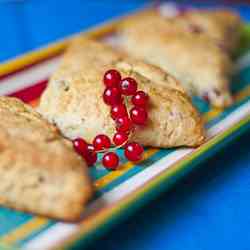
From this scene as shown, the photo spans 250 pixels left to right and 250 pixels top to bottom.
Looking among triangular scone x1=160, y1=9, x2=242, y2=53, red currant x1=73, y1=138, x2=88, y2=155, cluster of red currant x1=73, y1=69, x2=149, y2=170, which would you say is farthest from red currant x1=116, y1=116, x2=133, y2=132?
triangular scone x1=160, y1=9, x2=242, y2=53

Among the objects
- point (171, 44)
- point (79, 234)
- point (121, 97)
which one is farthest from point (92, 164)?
point (171, 44)

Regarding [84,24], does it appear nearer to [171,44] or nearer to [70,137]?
[171,44]

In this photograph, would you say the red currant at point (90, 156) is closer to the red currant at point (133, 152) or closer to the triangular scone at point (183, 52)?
the red currant at point (133, 152)

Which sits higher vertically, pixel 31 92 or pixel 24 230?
pixel 31 92

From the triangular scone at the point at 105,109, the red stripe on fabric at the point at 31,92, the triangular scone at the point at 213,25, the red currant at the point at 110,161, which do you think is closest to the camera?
the red currant at the point at 110,161

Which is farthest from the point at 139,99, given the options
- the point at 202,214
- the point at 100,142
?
the point at 202,214

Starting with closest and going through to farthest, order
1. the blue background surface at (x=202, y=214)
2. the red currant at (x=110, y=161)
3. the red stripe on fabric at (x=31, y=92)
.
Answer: the blue background surface at (x=202, y=214), the red currant at (x=110, y=161), the red stripe on fabric at (x=31, y=92)

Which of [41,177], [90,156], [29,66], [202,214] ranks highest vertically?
[29,66]

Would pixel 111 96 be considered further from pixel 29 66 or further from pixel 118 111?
pixel 29 66

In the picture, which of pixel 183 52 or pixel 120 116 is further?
pixel 183 52

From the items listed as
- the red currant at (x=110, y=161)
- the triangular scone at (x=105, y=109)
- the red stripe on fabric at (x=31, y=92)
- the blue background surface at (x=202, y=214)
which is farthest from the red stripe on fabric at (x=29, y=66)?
the blue background surface at (x=202, y=214)
